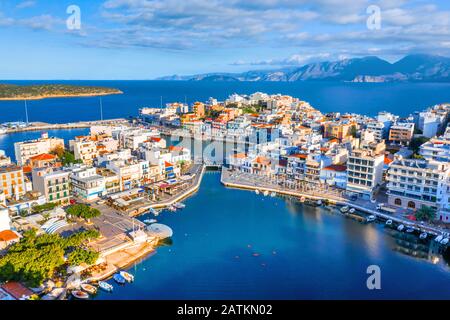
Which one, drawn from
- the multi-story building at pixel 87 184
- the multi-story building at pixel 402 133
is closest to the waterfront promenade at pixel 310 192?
the multi-story building at pixel 87 184

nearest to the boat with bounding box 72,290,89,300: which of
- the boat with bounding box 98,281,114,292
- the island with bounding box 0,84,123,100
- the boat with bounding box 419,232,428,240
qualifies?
the boat with bounding box 98,281,114,292

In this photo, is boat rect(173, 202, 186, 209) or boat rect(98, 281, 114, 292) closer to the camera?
boat rect(98, 281, 114, 292)

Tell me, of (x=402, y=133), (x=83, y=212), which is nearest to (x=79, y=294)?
(x=83, y=212)

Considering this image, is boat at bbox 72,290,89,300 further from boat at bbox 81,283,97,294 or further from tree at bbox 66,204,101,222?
tree at bbox 66,204,101,222

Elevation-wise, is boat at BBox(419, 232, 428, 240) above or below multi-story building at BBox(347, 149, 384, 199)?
below

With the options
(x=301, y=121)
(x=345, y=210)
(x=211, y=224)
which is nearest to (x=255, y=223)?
(x=211, y=224)

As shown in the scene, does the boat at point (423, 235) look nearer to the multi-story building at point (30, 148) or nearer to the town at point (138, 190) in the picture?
the town at point (138, 190)

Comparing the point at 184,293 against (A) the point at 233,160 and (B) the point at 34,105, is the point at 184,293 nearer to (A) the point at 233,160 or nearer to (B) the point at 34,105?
(A) the point at 233,160
